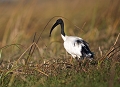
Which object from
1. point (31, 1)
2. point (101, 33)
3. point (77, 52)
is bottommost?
point (77, 52)

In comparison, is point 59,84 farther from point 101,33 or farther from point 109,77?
point 101,33

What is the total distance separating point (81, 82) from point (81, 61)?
0.89 metres

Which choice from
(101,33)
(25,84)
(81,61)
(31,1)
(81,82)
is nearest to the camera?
(81,82)

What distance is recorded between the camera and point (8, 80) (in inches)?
235

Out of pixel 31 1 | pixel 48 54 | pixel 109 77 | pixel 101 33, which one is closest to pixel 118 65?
pixel 109 77

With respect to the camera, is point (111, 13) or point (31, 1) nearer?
point (31, 1)

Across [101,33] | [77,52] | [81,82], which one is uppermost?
[101,33]

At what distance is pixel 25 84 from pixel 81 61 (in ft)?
3.16

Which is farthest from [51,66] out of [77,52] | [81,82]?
[81,82]

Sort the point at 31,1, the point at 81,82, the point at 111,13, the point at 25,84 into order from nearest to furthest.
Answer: the point at 81,82
the point at 25,84
the point at 31,1
the point at 111,13

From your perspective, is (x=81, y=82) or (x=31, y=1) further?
(x=31, y=1)

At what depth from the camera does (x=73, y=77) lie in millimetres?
5543

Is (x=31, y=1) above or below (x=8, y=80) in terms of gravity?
above

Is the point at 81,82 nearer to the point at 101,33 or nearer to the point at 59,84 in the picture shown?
the point at 59,84
